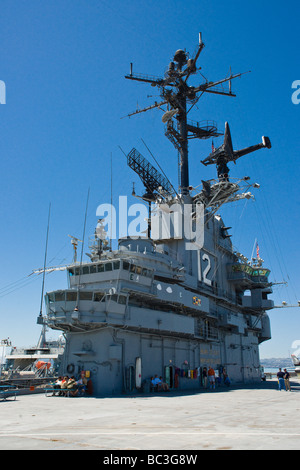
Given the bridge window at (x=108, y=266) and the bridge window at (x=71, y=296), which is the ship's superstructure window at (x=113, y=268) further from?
the bridge window at (x=71, y=296)

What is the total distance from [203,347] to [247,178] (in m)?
13.6

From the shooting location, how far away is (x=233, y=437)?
8.05 m

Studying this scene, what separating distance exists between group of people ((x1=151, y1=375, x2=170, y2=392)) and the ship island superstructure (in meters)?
0.76

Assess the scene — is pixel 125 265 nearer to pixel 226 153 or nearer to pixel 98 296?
pixel 98 296

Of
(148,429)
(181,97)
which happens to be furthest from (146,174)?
(148,429)

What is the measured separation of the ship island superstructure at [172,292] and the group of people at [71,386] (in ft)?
2.63

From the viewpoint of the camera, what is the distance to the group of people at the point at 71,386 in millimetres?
19219

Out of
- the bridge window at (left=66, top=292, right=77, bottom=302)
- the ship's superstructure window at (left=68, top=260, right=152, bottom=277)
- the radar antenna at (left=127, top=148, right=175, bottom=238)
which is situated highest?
the radar antenna at (left=127, top=148, right=175, bottom=238)

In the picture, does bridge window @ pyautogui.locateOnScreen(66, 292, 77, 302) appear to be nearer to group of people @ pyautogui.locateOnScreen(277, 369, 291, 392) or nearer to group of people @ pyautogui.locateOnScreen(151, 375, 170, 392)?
group of people @ pyautogui.locateOnScreen(151, 375, 170, 392)

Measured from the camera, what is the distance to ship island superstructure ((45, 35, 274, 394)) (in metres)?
21.7

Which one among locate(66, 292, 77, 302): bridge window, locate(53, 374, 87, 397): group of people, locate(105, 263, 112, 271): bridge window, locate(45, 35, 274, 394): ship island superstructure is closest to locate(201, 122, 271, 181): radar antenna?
locate(45, 35, 274, 394): ship island superstructure

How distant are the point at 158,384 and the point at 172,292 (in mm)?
5731
